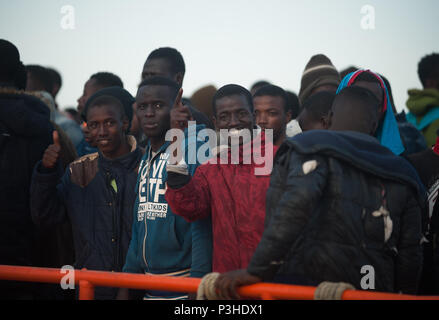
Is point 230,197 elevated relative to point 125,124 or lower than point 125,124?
lower

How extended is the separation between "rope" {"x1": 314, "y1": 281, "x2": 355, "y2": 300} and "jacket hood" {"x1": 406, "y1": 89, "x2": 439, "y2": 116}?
148 inches

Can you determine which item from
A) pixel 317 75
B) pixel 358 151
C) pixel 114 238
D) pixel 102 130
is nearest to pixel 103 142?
pixel 102 130

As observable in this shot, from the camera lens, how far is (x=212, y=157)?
367cm

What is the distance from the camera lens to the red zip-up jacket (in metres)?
3.28

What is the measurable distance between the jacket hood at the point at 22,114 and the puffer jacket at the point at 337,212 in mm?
2377

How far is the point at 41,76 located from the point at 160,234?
155 inches

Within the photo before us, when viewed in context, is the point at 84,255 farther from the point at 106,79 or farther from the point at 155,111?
the point at 106,79

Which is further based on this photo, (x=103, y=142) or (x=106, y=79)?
(x=106, y=79)

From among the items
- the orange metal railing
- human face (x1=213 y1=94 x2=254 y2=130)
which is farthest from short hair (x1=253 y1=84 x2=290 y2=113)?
the orange metal railing

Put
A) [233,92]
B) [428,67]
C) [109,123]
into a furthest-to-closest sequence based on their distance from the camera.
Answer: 1. [428,67]
2. [109,123]
3. [233,92]

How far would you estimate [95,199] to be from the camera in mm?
4176
